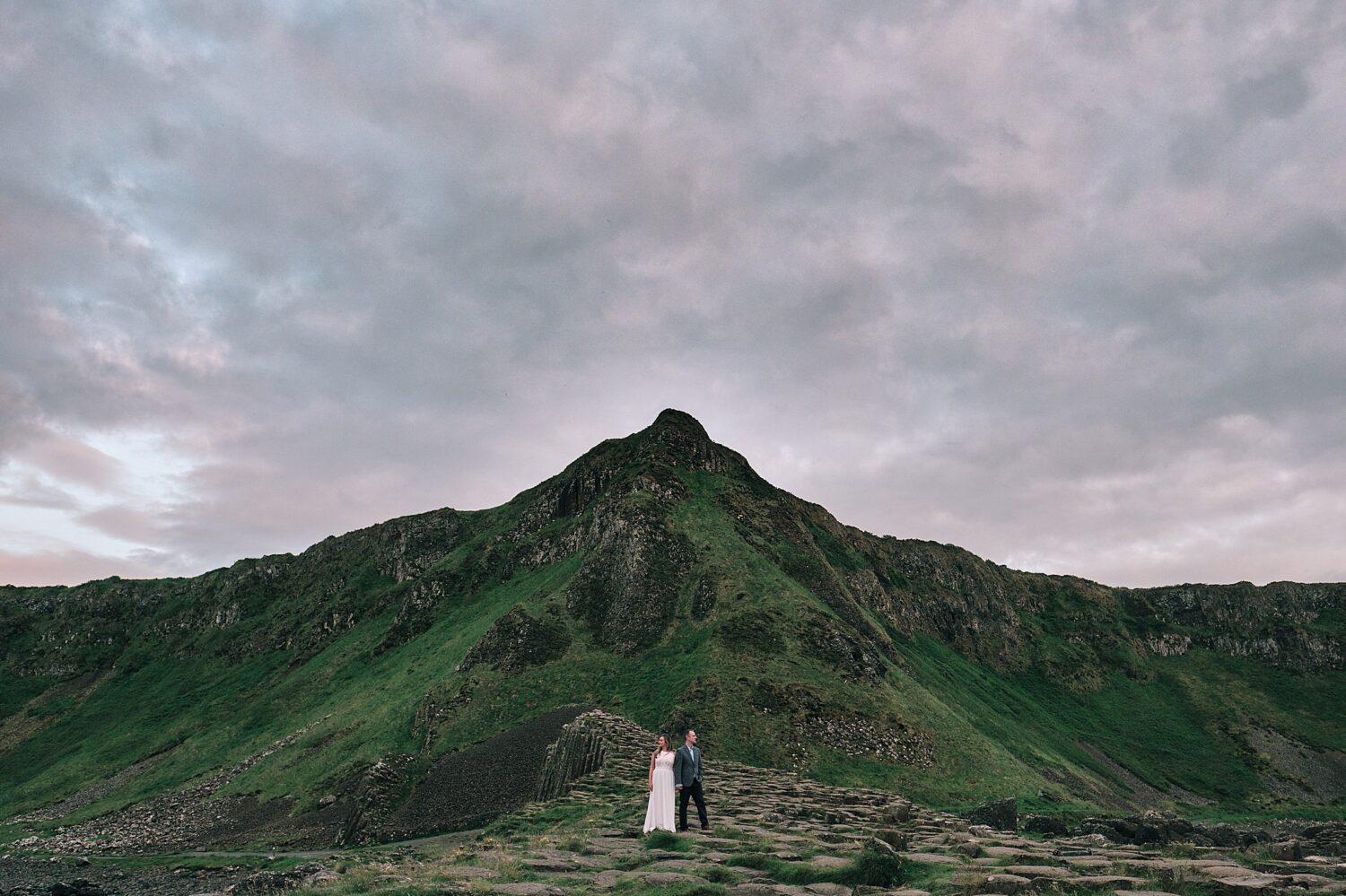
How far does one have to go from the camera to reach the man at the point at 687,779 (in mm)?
22641

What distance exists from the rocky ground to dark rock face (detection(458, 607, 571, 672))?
41963 mm

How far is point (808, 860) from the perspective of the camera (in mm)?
15922

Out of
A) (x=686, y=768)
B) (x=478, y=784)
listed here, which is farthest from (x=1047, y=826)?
(x=478, y=784)

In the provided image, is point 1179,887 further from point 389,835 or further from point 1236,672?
point 1236,672

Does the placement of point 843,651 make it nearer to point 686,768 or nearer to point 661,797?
point 686,768

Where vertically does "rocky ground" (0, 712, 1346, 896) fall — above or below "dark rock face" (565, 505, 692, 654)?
below

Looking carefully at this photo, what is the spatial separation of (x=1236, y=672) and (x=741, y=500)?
127106mm

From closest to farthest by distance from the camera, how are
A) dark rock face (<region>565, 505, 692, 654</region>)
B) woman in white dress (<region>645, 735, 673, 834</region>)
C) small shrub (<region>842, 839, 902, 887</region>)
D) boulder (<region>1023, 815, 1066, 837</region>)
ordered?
1. small shrub (<region>842, 839, 902, 887</region>)
2. woman in white dress (<region>645, 735, 673, 834</region>)
3. boulder (<region>1023, 815, 1066, 837</region>)
4. dark rock face (<region>565, 505, 692, 654</region>)

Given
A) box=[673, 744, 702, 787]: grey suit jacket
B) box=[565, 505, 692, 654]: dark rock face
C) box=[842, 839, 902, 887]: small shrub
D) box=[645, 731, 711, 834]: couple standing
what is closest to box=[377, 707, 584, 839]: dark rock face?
box=[565, 505, 692, 654]: dark rock face

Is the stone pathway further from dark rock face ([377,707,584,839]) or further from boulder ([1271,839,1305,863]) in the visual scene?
dark rock face ([377,707,584,839])

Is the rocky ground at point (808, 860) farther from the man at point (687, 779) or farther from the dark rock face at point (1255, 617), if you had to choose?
the dark rock face at point (1255, 617)

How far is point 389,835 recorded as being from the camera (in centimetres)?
4294

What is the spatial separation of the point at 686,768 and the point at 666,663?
4783 centimetres

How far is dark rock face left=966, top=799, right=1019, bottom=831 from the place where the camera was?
89.7 ft
